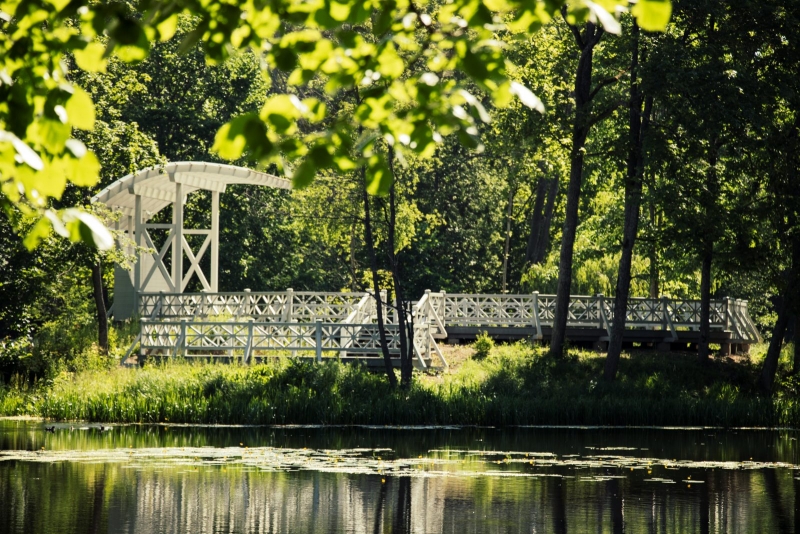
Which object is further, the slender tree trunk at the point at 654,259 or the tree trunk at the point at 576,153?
the slender tree trunk at the point at 654,259

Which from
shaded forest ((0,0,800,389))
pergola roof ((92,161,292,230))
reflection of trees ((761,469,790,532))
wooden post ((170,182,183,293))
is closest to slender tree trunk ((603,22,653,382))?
shaded forest ((0,0,800,389))

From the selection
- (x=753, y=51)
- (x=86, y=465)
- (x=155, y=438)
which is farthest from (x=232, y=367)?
(x=753, y=51)

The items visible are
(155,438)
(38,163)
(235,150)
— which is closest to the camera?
(38,163)

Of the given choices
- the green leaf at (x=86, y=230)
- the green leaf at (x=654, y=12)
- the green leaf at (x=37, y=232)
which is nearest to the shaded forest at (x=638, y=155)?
the green leaf at (x=37, y=232)

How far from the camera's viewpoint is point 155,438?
20.0 m

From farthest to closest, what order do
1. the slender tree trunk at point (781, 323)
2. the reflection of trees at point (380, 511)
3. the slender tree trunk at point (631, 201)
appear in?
1. the slender tree trunk at point (781, 323)
2. the slender tree trunk at point (631, 201)
3. the reflection of trees at point (380, 511)

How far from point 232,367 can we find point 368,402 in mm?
3607

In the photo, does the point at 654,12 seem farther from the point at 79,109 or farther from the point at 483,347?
the point at 483,347

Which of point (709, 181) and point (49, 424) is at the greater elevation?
point (709, 181)

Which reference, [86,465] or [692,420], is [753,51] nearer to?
[692,420]

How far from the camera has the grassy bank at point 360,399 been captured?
76.8 ft

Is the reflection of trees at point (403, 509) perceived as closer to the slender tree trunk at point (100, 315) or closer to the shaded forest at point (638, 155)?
the shaded forest at point (638, 155)

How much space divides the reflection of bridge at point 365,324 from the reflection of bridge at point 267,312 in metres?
0.03

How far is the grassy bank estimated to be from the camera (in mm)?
23406
